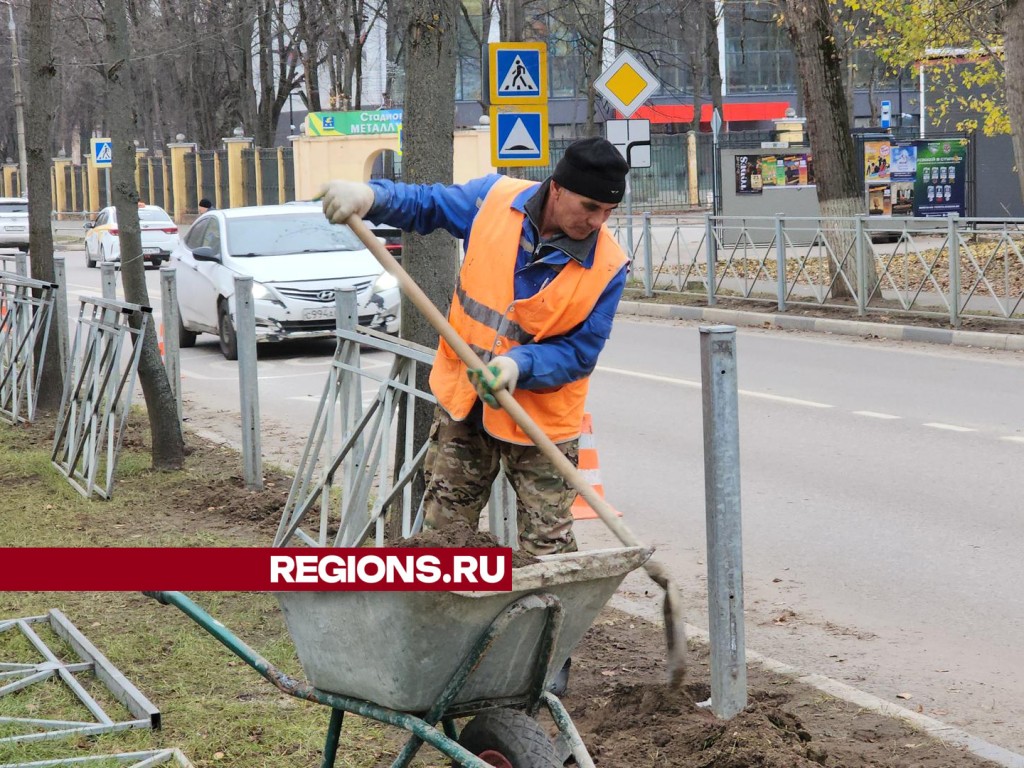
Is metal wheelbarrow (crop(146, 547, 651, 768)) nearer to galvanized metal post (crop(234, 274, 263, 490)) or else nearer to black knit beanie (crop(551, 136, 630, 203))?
black knit beanie (crop(551, 136, 630, 203))

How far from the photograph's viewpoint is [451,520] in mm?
4562

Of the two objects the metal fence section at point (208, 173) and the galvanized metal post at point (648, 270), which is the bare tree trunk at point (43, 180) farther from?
the metal fence section at point (208, 173)

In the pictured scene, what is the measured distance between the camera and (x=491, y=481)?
4.66 metres

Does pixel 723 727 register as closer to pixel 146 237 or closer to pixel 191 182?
pixel 146 237

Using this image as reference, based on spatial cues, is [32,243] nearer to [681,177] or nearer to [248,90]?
[681,177]

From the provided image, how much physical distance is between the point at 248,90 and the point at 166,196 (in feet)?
21.9

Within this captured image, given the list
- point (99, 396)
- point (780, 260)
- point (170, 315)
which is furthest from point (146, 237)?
point (99, 396)

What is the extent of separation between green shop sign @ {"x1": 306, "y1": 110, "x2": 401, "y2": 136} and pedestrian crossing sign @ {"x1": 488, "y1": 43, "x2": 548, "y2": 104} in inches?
1103

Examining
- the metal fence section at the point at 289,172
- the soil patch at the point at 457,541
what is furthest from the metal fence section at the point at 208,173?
the soil patch at the point at 457,541

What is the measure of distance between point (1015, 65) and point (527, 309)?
1264 cm

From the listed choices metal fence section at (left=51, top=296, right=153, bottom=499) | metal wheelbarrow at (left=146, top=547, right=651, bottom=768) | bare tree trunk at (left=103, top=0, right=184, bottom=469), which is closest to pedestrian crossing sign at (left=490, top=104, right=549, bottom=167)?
bare tree trunk at (left=103, top=0, right=184, bottom=469)

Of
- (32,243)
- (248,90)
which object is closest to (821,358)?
(32,243)

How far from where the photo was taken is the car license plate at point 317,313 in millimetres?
14289

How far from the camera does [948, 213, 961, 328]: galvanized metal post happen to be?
14555 mm
